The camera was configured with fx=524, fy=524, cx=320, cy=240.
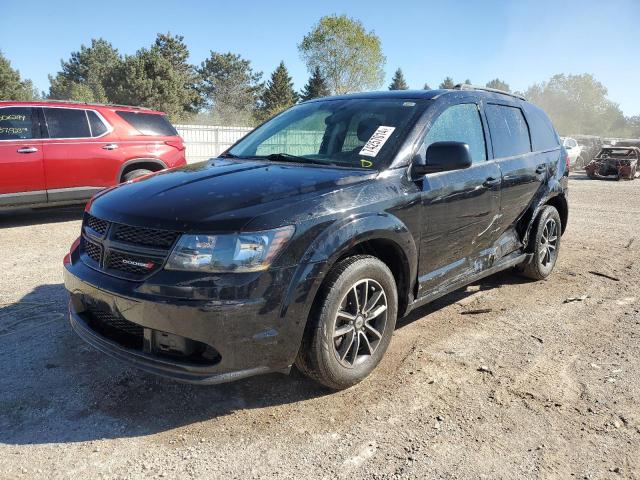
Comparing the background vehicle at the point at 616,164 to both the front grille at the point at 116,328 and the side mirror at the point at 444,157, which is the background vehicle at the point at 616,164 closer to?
the side mirror at the point at 444,157

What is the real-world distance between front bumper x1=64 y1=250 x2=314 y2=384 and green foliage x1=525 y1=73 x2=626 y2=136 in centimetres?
11833

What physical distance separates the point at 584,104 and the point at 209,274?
13122 centimetres

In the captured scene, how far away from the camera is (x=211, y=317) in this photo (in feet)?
8.04

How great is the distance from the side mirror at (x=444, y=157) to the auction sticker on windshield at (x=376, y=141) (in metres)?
0.27

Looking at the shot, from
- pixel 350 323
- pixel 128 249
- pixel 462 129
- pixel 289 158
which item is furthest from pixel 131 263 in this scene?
pixel 462 129

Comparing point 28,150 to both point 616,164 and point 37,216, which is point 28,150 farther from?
point 616,164

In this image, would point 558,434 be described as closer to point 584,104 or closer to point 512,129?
point 512,129

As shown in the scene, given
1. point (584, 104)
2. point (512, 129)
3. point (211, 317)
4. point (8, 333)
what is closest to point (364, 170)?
point (211, 317)

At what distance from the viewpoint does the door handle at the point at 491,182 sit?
3970 mm

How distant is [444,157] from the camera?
10.8 feet

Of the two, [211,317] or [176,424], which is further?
[176,424]

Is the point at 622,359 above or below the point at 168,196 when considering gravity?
below

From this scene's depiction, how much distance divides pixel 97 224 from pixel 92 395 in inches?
38.2

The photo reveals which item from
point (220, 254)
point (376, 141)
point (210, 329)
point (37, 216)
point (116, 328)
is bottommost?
point (37, 216)
